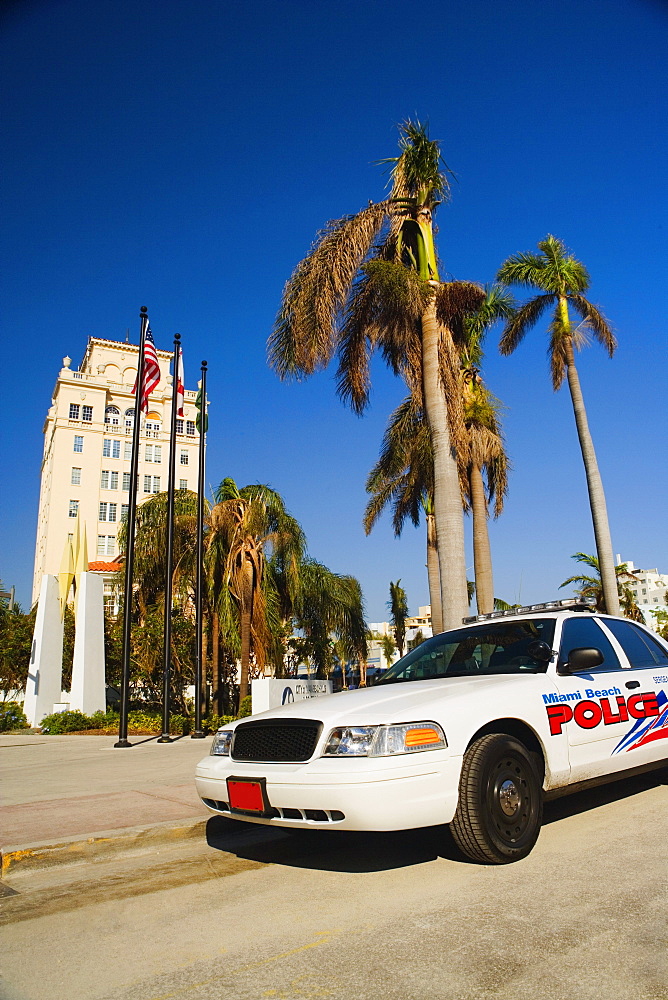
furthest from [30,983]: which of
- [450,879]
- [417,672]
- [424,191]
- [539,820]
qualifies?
[424,191]

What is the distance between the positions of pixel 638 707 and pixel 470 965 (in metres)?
3.36

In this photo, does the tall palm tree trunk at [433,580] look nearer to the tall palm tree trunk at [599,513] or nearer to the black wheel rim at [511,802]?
the tall palm tree trunk at [599,513]

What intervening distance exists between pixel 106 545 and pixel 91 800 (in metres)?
53.7

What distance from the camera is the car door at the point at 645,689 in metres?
5.66

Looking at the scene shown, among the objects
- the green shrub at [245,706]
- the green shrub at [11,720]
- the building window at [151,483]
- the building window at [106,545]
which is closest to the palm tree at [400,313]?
the green shrub at [245,706]

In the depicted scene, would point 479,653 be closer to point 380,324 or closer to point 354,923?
point 354,923

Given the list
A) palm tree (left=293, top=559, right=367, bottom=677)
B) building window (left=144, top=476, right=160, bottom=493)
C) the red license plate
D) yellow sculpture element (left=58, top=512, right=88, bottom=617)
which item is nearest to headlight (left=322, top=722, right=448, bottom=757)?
the red license plate

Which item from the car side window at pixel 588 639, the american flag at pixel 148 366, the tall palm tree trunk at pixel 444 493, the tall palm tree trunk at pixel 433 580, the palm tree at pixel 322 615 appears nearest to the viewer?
the car side window at pixel 588 639

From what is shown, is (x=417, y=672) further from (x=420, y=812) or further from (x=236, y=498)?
(x=236, y=498)

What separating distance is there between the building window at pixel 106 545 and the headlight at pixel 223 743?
183 feet

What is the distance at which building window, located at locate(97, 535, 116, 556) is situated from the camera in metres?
58.2

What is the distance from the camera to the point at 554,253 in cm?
2153

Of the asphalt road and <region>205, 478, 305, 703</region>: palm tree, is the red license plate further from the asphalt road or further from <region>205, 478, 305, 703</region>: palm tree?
<region>205, 478, 305, 703</region>: palm tree

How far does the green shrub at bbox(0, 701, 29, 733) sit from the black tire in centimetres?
2048
